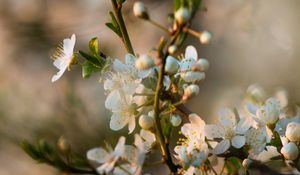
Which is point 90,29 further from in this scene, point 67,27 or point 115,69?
point 115,69

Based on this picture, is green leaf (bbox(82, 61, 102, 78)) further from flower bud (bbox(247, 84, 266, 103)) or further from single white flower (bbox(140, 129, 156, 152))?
flower bud (bbox(247, 84, 266, 103))

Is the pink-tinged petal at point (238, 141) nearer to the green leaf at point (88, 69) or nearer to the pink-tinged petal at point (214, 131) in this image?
the pink-tinged petal at point (214, 131)

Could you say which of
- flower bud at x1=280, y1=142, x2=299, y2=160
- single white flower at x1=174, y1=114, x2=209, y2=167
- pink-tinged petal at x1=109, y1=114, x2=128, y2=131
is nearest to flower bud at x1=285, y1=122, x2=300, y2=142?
flower bud at x1=280, y1=142, x2=299, y2=160

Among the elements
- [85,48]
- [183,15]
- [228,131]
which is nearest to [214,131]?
[228,131]

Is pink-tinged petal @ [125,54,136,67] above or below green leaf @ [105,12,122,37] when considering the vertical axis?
below

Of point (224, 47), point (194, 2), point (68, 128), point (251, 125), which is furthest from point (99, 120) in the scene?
point (194, 2)

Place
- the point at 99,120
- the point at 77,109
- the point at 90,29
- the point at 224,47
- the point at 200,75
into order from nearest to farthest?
1. the point at 200,75
2. the point at 77,109
3. the point at 99,120
4. the point at 224,47
5. the point at 90,29
